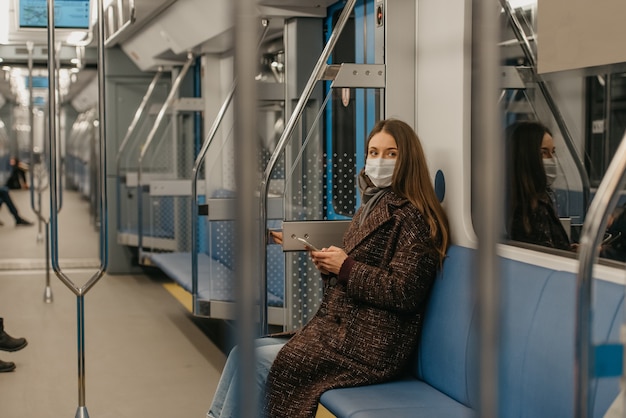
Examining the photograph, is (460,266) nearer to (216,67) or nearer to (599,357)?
(599,357)

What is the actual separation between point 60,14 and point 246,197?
7.06 metres

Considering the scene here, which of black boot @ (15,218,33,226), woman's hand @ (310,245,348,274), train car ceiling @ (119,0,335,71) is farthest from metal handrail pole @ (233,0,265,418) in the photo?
black boot @ (15,218,33,226)

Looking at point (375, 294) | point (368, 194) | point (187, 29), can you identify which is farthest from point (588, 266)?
point (187, 29)

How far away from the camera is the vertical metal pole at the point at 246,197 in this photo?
3.62 ft

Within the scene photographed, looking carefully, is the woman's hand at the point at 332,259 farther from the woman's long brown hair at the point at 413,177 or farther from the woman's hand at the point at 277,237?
the woman's hand at the point at 277,237

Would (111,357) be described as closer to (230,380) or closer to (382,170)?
(230,380)

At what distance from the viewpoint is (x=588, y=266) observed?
1835 mm

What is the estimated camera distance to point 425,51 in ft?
12.3

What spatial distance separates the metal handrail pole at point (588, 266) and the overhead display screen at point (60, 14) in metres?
6.46

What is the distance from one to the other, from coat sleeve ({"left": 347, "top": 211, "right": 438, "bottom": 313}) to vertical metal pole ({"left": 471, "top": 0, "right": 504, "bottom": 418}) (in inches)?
76.4

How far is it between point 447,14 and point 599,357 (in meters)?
2.10

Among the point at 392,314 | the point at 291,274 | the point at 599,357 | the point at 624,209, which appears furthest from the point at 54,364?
the point at 599,357

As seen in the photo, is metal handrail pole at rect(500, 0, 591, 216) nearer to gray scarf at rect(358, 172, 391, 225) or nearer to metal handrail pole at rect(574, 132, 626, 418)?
gray scarf at rect(358, 172, 391, 225)

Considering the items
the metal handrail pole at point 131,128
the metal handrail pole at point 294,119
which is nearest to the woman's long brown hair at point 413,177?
the metal handrail pole at point 294,119
